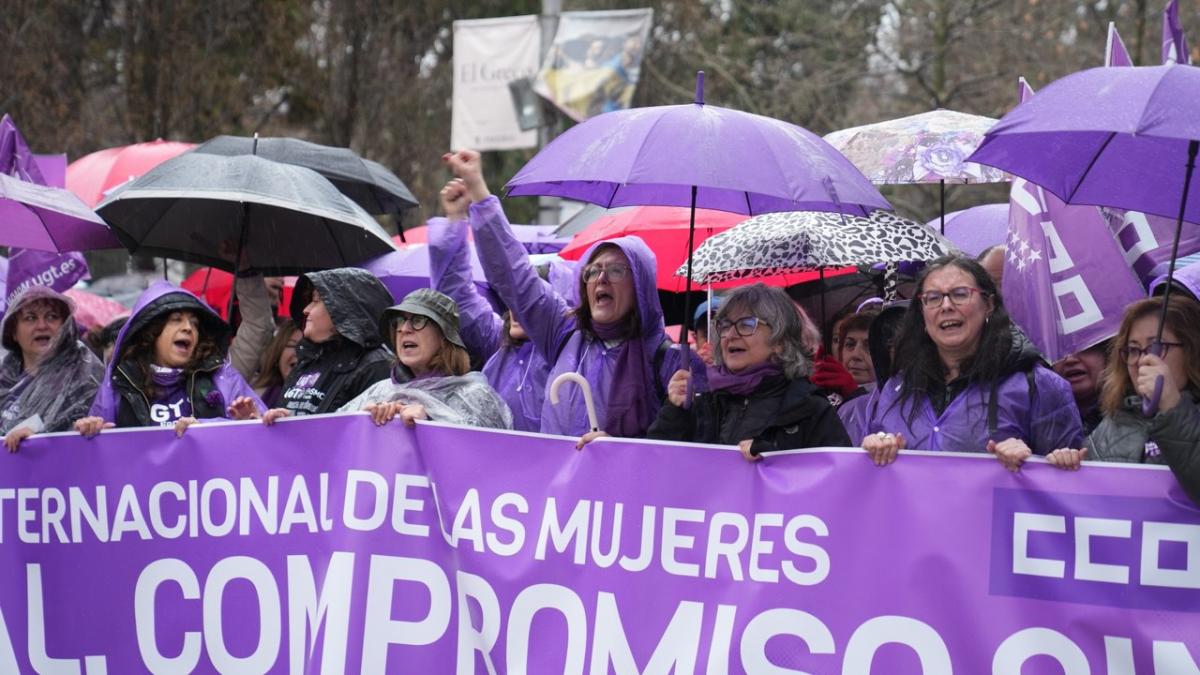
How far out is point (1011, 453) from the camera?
439 centimetres

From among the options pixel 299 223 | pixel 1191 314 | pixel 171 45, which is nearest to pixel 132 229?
pixel 299 223

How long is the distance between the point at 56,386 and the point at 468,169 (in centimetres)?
245

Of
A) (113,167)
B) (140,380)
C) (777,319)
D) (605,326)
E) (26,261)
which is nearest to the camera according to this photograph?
(777,319)

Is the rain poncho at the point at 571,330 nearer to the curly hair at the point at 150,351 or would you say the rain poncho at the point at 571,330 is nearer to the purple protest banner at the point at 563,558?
the purple protest banner at the point at 563,558

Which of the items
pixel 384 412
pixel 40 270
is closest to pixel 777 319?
pixel 384 412

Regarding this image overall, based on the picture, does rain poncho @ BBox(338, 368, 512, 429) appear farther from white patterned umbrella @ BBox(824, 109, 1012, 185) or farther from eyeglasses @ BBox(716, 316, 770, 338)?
white patterned umbrella @ BBox(824, 109, 1012, 185)

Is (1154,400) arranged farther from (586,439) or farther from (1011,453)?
(586,439)

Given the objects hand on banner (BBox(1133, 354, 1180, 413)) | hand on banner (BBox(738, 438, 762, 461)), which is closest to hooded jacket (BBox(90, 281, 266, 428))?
hand on banner (BBox(738, 438, 762, 461))

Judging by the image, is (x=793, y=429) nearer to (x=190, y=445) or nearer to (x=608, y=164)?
(x=608, y=164)

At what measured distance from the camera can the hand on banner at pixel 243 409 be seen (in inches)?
230

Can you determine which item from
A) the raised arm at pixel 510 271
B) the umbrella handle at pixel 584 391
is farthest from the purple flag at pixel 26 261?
the umbrella handle at pixel 584 391

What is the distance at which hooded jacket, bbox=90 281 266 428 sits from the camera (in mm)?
6191

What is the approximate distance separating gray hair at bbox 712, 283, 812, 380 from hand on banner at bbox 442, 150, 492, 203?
106cm

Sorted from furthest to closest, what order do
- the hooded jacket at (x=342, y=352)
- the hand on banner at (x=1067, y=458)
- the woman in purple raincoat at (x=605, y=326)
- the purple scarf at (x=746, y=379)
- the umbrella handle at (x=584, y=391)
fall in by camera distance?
the hooded jacket at (x=342, y=352), the woman in purple raincoat at (x=605, y=326), the umbrella handle at (x=584, y=391), the purple scarf at (x=746, y=379), the hand on banner at (x=1067, y=458)
